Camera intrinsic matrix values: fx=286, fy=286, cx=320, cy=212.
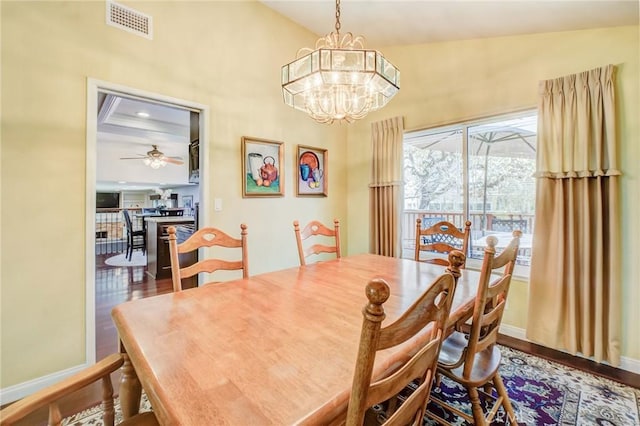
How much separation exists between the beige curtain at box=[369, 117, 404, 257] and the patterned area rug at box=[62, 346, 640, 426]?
64.7 inches

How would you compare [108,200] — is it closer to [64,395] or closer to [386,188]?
[386,188]

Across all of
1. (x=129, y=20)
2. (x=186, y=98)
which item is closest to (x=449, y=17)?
(x=186, y=98)

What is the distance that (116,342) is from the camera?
255cm

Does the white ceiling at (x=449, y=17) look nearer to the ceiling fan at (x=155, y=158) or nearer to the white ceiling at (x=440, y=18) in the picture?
the white ceiling at (x=440, y=18)

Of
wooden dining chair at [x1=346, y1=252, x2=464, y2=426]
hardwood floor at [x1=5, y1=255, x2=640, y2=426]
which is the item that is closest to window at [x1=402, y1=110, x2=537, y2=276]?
hardwood floor at [x1=5, y1=255, x2=640, y2=426]

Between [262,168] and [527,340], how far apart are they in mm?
3012

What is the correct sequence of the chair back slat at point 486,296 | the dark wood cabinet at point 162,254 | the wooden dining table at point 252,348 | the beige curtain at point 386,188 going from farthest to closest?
the dark wood cabinet at point 162,254, the beige curtain at point 386,188, the chair back slat at point 486,296, the wooden dining table at point 252,348

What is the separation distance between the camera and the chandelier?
1578mm

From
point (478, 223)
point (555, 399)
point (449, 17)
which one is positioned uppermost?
point (449, 17)

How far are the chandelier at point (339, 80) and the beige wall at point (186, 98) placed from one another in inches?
51.6

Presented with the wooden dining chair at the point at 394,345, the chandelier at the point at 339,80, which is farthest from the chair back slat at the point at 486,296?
the chandelier at the point at 339,80

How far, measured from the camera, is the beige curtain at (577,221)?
2119 millimetres

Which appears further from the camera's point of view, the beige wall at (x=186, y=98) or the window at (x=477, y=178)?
the window at (x=477, y=178)

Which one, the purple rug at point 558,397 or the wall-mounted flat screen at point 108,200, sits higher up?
the wall-mounted flat screen at point 108,200
